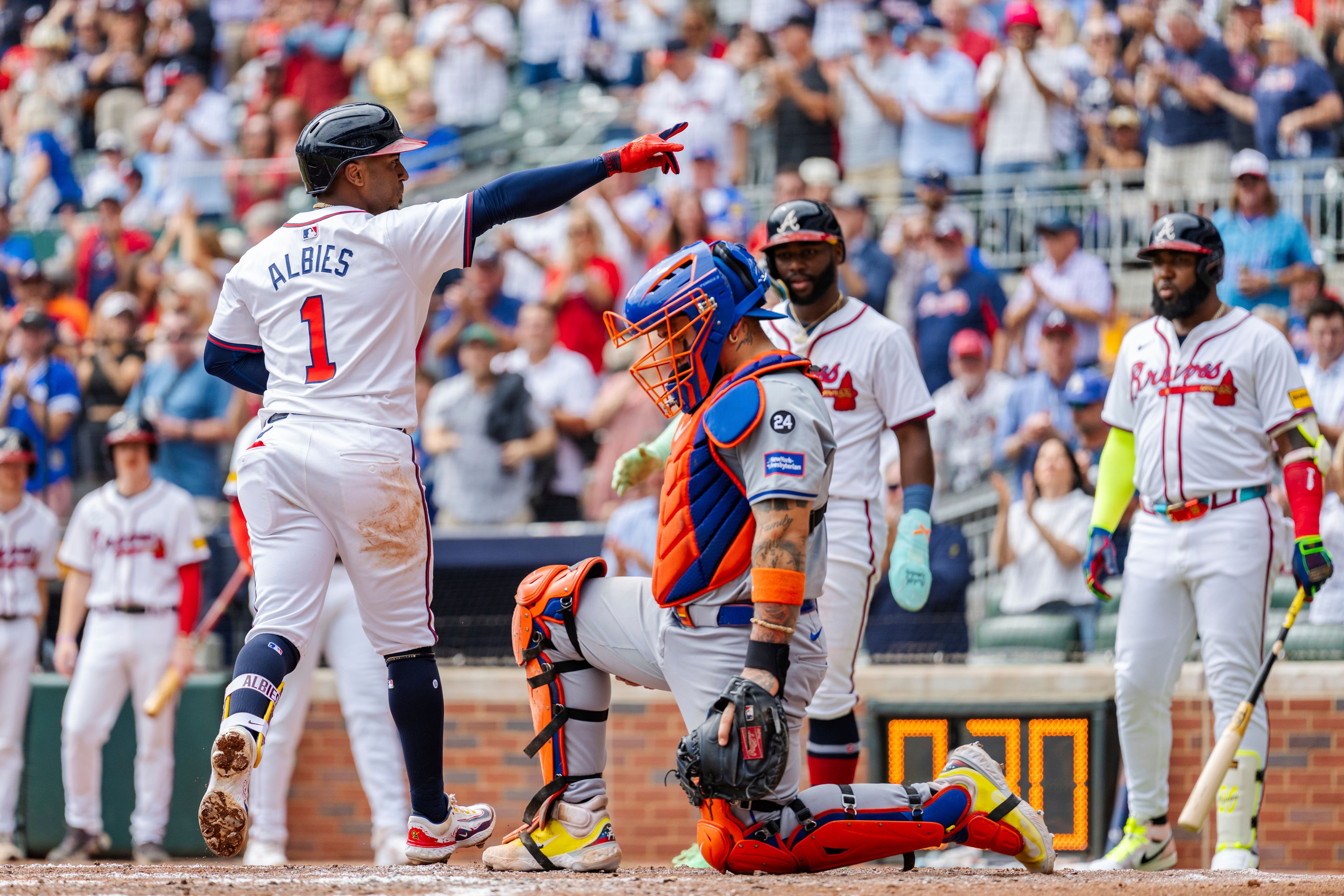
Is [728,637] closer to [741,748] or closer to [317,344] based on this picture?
[741,748]

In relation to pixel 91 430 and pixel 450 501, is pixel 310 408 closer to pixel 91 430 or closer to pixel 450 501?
pixel 450 501

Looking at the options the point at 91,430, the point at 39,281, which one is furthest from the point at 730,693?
the point at 39,281

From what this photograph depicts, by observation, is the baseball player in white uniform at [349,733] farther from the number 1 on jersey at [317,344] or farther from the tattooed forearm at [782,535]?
the tattooed forearm at [782,535]

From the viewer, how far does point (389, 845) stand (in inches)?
279

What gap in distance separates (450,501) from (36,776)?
274 cm

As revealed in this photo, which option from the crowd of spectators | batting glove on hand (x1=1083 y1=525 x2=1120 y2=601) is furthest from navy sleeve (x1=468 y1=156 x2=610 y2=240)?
the crowd of spectators

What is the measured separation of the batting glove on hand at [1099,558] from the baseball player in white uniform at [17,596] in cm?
576

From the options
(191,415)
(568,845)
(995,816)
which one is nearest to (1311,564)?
(995,816)

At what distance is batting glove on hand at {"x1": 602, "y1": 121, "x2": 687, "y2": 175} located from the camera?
4387 millimetres

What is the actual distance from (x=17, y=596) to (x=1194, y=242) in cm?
636

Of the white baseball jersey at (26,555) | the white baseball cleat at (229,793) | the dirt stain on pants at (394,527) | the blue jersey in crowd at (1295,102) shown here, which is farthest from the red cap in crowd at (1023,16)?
the white baseball cleat at (229,793)

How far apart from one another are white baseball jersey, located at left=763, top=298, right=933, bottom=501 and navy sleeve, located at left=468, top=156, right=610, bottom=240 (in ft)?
4.38

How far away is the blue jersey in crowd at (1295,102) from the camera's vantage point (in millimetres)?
9414

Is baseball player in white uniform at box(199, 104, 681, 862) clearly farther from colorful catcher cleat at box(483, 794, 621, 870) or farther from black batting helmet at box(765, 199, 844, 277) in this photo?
black batting helmet at box(765, 199, 844, 277)
